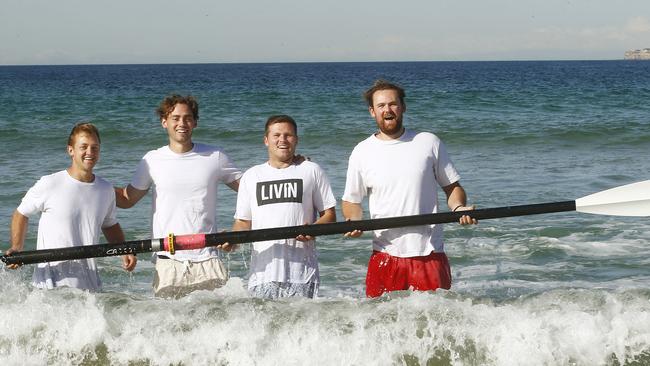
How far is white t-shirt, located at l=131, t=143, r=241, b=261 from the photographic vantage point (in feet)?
19.2

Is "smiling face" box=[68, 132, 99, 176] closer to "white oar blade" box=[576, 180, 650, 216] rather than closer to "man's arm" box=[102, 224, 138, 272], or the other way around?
"man's arm" box=[102, 224, 138, 272]

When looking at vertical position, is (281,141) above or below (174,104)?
below

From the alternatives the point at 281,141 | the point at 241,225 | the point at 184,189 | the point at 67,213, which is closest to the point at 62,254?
the point at 67,213

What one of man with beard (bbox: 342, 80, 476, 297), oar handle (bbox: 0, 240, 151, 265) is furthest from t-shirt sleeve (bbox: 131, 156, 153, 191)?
man with beard (bbox: 342, 80, 476, 297)

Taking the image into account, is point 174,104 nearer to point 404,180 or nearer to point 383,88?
point 383,88

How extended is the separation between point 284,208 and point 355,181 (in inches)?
18.8

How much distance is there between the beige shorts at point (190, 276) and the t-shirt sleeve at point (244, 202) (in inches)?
17.9

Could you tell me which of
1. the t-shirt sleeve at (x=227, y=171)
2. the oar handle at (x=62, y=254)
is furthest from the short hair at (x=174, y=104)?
the oar handle at (x=62, y=254)

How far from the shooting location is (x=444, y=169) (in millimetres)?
5648

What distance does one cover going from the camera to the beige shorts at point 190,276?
6.02 metres

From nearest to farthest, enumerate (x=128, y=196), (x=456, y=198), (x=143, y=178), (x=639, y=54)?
(x=456, y=198)
(x=143, y=178)
(x=128, y=196)
(x=639, y=54)

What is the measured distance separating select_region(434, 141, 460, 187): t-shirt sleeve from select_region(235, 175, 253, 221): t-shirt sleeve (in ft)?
3.92

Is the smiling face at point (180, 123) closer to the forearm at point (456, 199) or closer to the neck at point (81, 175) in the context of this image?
the neck at point (81, 175)

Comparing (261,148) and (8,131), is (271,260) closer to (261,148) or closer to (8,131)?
(261,148)
